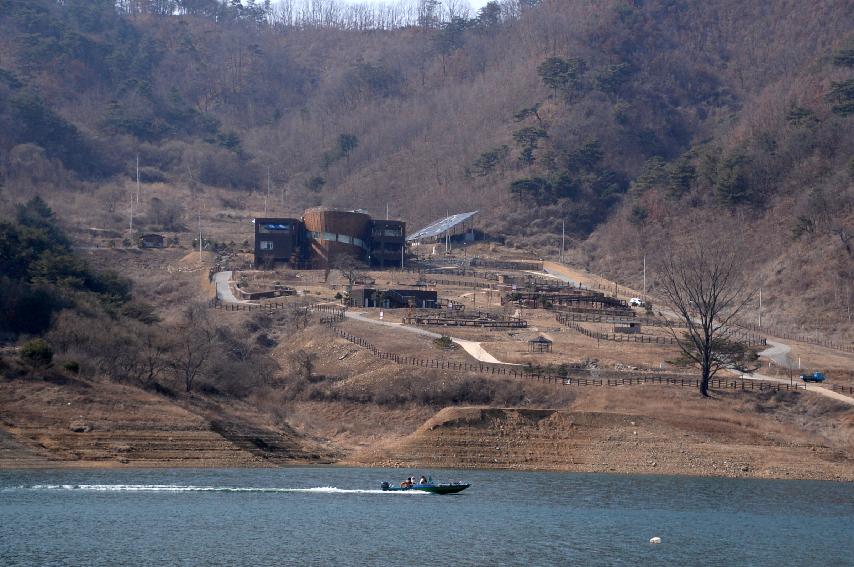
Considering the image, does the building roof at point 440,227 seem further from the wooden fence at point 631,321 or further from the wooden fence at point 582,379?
the wooden fence at point 582,379

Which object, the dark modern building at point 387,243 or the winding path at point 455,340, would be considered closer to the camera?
the winding path at point 455,340

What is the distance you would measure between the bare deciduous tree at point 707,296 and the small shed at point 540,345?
9944 mm

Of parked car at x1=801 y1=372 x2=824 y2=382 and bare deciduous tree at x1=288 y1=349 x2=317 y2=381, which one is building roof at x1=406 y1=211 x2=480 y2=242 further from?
parked car at x1=801 y1=372 x2=824 y2=382

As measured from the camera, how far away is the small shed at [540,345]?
336ft

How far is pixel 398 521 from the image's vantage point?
5659cm

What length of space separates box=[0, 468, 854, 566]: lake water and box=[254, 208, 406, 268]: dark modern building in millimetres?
77206

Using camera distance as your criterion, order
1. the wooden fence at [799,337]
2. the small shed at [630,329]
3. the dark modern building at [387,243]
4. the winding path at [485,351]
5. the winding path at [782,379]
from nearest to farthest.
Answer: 1. the winding path at [782,379]
2. the winding path at [485,351]
3. the small shed at [630,329]
4. the wooden fence at [799,337]
5. the dark modern building at [387,243]

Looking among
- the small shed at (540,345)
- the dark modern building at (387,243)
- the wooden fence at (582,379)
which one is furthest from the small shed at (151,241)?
the wooden fence at (582,379)

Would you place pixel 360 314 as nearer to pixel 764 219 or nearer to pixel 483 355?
pixel 483 355

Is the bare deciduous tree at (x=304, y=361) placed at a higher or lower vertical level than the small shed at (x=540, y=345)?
lower

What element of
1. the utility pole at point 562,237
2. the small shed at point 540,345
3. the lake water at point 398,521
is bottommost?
the lake water at point 398,521

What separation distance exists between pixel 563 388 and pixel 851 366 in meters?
26.2

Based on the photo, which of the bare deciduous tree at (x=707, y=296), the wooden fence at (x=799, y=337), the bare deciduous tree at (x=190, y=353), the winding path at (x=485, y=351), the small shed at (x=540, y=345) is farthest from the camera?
the wooden fence at (x=799, y=337)

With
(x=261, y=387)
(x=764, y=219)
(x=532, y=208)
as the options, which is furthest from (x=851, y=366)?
(x=532, y=208)
